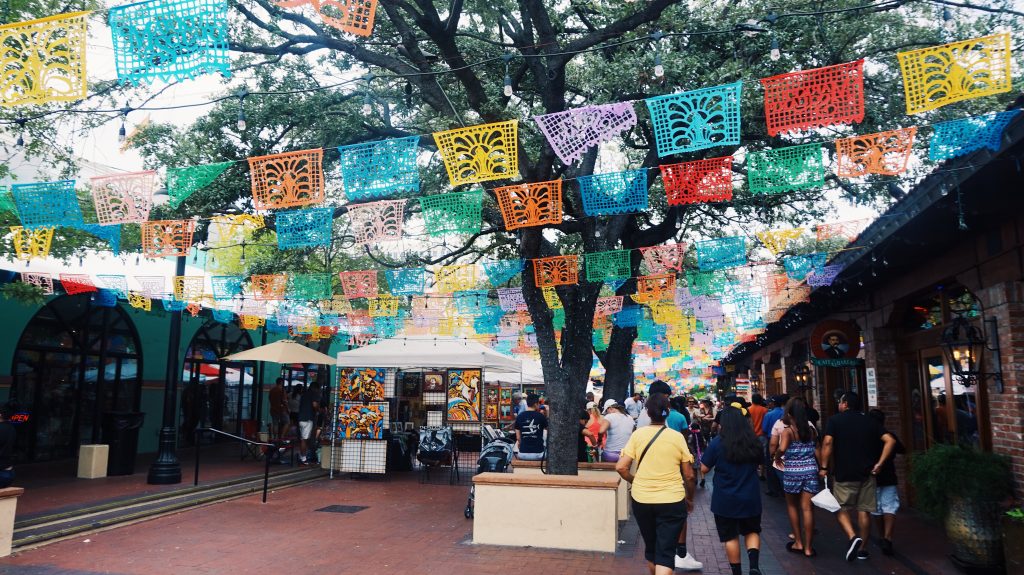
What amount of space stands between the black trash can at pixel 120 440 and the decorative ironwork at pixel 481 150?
9.13 m

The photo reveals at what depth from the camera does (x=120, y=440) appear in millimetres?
12359

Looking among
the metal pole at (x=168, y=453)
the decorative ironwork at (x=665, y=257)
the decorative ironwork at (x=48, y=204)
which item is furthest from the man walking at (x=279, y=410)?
the decorative ironwork at (x=665, y=257)

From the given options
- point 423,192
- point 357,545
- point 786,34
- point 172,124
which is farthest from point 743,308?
point 172,124

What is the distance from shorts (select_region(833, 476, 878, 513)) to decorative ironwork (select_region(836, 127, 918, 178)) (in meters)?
3.42

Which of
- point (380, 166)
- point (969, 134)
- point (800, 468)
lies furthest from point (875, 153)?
point (380, 166)

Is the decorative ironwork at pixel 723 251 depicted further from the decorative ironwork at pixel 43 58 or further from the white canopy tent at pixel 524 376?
the white canopy tent at pixel 524 376

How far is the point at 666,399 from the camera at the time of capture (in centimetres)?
566

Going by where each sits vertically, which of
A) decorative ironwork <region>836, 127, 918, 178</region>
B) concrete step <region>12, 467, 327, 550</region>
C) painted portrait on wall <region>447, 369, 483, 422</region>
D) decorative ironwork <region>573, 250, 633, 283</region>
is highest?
decorative ironwork <region>836, 127, 918, 178</region>

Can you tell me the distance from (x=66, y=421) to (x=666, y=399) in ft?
49.7

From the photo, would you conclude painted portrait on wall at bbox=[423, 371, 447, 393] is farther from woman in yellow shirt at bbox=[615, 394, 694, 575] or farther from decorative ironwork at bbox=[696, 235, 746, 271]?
woman in yellow shirt at bbox=[615, 394, 694, 575]

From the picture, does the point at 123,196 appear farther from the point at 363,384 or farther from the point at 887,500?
the point at 887,500

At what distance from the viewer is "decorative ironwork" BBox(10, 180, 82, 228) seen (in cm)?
830

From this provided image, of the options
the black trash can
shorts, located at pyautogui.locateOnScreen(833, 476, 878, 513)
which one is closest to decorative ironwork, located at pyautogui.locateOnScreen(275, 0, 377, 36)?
shorts, located at pyautogui.locateOnScreen(833, 476, 878, 513)

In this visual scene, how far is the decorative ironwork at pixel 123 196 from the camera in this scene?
8.20m
